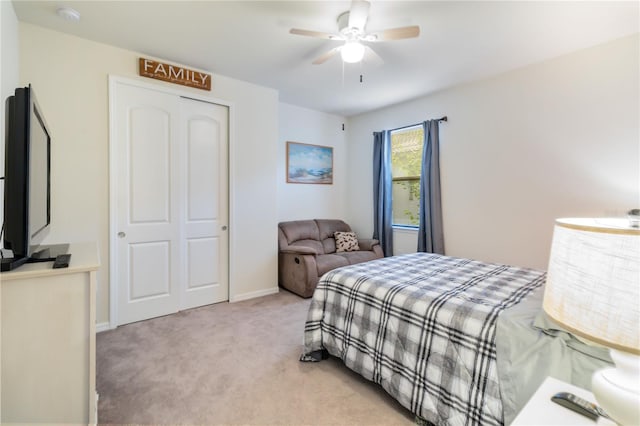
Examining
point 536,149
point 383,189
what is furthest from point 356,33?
point 383,189

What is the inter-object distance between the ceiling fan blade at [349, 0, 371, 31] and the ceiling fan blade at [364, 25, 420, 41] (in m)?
0.11

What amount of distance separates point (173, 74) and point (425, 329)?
327 cm

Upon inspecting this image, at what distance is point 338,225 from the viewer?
4.82 m

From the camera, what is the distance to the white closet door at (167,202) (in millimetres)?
2844

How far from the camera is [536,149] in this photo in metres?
3.08

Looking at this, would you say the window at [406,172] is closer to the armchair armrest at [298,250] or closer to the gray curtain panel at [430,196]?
the gray curtain panel at [430,196]

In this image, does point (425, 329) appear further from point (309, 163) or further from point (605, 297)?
A: point (309, 163)

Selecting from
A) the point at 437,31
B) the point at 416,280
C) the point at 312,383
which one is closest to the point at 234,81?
the point at 437,31

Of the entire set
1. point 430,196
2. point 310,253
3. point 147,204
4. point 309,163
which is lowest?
point 310,253

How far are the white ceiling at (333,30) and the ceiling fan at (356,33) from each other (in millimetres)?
159

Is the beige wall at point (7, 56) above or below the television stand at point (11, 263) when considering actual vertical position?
above

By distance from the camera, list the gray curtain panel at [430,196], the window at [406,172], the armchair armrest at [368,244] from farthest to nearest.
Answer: the armchair armrest at [368,244] < the window at [406,172] < the gray curtain panel at [430,196]

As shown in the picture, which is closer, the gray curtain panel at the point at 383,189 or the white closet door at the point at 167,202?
the white closet door at the point at 167,202

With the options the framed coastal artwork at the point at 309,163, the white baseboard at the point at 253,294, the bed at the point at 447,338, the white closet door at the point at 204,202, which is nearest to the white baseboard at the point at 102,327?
the white closet door at the point at 204,202
